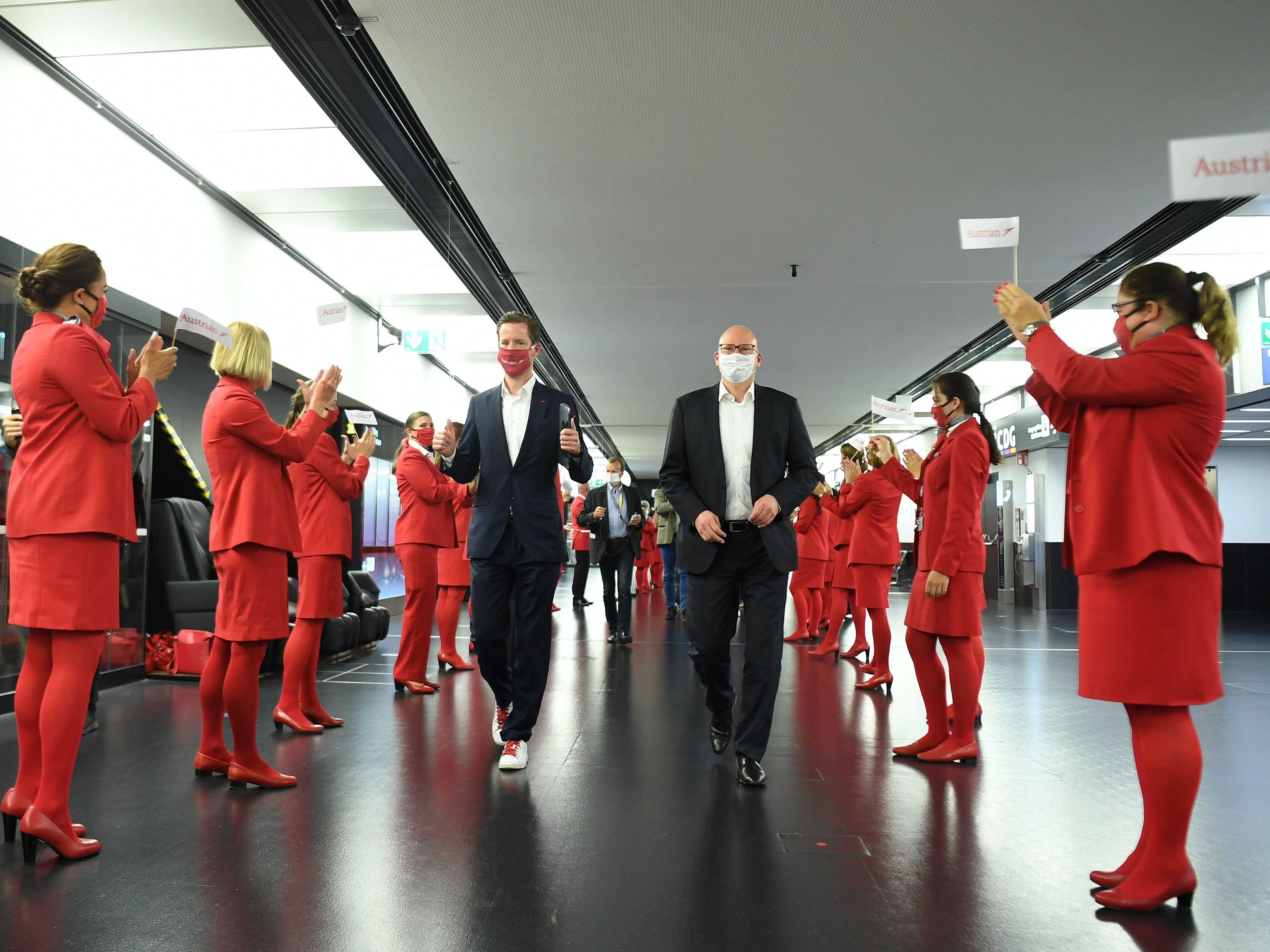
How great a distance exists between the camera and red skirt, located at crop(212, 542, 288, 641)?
3309mm

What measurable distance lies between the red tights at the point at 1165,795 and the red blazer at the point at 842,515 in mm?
4001

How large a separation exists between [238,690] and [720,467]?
2.06m

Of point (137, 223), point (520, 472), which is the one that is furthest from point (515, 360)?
point (137, 223)

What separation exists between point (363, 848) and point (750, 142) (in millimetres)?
5457

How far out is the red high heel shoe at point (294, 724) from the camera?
4332mm

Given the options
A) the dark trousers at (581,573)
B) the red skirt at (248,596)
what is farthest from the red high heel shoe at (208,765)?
the dark trousers at (581,573)

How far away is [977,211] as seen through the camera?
7707 millimetres

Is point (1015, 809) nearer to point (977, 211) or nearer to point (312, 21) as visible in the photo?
point (312, 21)

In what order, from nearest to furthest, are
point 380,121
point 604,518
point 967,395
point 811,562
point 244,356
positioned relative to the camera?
point 244,356 < point 967,395 < point 380,121 < point 811,562 < point 604,518

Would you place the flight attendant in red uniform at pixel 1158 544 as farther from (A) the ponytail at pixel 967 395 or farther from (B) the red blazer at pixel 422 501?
(B) the red blazer at pixel 422 501

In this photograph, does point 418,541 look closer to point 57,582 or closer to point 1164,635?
point 57,582

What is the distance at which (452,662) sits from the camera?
6.47 meters

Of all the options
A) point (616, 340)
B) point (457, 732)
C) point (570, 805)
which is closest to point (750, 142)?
point (457, 732)

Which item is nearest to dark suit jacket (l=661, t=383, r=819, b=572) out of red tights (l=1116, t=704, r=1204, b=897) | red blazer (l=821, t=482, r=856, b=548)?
red tights (l=1116, t=704, r=1204, b=897)
